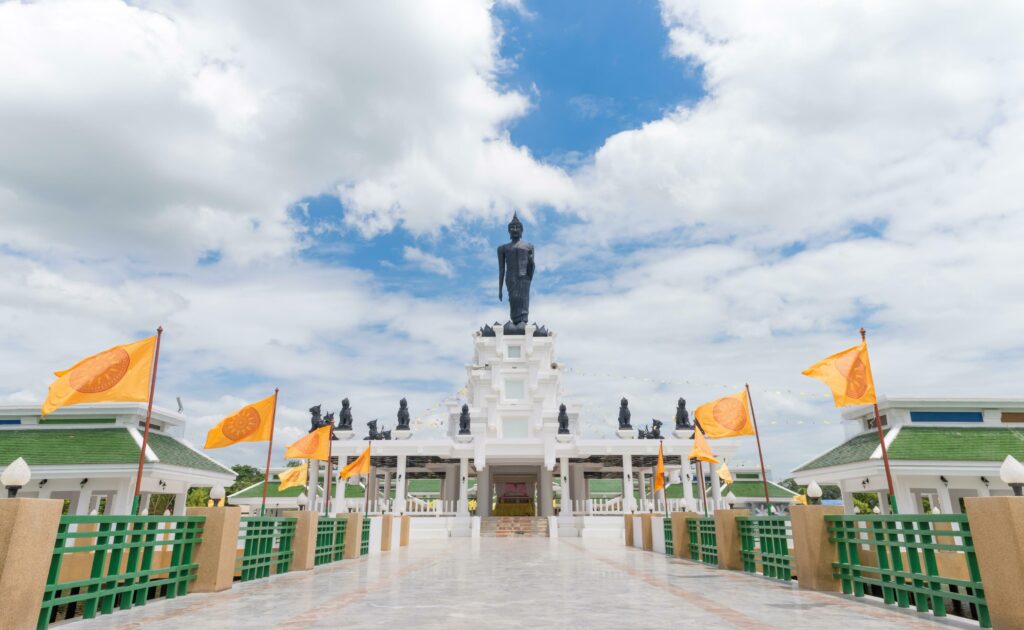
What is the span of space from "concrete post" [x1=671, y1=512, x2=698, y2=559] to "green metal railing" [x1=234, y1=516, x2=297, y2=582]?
1095cm

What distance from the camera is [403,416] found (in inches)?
1475

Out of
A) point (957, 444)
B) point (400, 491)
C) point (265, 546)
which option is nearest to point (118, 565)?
point (265, 546)

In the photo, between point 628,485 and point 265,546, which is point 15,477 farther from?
point 628,485

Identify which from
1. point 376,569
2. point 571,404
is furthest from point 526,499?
point 376,569

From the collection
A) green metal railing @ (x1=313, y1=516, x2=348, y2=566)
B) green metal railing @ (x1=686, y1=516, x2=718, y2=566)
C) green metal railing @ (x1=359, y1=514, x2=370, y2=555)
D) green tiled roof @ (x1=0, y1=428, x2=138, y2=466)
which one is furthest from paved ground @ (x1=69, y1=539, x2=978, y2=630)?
green tiled roof @ (x1=0, y1=428, x2=138, y2=466)

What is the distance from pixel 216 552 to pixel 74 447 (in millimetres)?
20079

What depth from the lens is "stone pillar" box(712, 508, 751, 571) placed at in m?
14.5

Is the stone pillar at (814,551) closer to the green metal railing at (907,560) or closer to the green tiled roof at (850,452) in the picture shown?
the green metal railing at (907,560)

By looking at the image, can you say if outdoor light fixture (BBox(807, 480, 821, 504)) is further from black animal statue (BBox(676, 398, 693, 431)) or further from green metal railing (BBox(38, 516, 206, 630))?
black animal statue (BBox(676, 398, 693, 431))

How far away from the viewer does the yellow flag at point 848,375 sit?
37.1 feet

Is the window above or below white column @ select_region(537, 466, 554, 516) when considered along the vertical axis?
above

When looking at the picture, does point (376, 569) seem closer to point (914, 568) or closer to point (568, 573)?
point (568, 573)

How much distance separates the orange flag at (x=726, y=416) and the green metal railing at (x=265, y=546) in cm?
1097

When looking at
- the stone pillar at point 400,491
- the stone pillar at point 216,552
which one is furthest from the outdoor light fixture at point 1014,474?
the stone pillar at point 400,491
